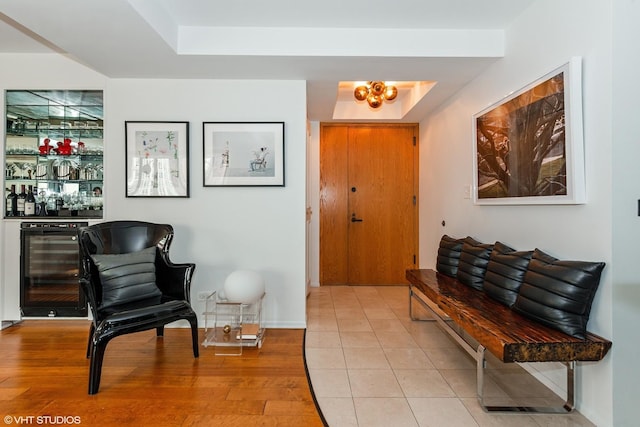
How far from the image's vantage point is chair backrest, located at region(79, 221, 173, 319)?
7.82ft

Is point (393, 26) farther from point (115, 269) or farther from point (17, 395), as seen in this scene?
point (17, 395)

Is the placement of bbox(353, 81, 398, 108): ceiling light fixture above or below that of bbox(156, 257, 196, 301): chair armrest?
above

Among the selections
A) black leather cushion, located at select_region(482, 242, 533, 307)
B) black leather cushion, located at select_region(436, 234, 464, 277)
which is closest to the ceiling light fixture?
black leather cushion, located at select_region(436, 234, 464, 277)

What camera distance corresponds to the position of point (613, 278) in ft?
5.50

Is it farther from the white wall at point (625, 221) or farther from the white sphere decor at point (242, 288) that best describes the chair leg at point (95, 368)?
the white wall at point (625, 221)

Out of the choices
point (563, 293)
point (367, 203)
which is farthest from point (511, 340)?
point (367, 203)

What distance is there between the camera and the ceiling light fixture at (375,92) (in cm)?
388

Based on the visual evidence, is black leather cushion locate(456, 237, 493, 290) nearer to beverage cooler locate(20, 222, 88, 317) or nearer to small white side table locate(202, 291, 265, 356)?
small white side table locate(202, 291, 265, 356)

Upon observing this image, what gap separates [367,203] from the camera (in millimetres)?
4914

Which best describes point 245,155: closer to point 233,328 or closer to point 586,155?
point 233,328

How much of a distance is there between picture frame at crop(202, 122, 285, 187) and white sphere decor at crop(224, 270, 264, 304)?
875 mm

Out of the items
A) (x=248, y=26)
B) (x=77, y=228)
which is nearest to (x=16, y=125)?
(x=77, y=228)

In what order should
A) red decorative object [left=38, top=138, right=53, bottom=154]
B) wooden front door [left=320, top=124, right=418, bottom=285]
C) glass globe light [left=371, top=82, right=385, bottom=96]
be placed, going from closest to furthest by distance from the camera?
red decorative object [left=38, top=138, right=53, bottom=154] < glass globe light [left=371, top=82, right=385, bottom=96] < wooden front door [left=320, top=124, right=418, bottom=285]

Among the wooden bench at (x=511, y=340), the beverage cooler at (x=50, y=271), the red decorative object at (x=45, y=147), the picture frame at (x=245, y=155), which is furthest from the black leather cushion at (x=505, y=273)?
the red decorative object at (x=45, y=147)
